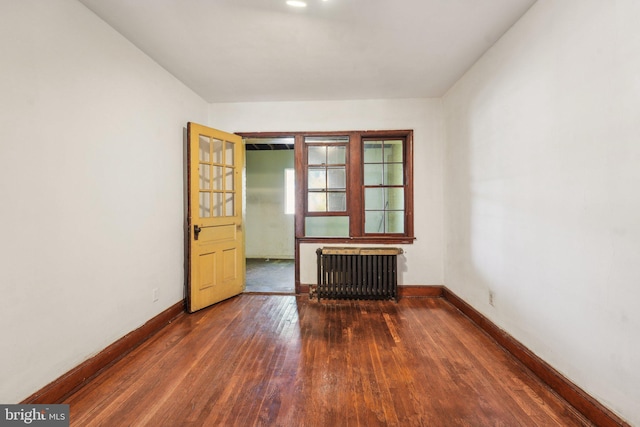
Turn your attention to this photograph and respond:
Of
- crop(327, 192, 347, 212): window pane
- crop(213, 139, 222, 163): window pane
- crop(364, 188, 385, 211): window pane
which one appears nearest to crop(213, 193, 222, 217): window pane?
crop(213, 139, 222, 163): window pane

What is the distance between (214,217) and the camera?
3545mm

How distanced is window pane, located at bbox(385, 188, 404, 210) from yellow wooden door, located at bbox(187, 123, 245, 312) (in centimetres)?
220

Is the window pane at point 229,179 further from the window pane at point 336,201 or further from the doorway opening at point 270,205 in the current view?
the doorway opening at point 270,205

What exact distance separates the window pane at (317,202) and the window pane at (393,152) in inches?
44.0

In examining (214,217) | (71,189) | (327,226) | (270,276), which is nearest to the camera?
(71,189)

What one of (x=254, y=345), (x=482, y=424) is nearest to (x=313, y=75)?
(x=254, y=345)

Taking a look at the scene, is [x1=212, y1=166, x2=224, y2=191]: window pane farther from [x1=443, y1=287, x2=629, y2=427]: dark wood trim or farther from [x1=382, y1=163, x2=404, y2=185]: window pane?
[x1=443, y1=287, x2=629, y2=427]: dark wood trim

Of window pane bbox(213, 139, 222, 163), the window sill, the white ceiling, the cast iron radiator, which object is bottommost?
the cast iron radiator

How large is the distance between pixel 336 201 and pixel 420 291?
1784mm

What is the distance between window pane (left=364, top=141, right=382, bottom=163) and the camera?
4.17 metres

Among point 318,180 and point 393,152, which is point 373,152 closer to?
point 393,152

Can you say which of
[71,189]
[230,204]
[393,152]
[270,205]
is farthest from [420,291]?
[270,205]

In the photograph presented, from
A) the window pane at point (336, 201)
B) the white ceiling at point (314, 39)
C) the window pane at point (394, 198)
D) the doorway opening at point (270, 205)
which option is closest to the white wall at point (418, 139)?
the window pane at point (394, 198)

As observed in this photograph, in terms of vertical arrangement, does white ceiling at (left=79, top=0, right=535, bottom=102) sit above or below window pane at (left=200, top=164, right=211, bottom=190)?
above
